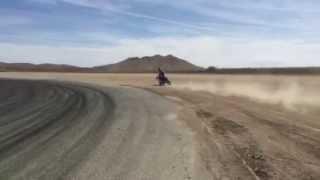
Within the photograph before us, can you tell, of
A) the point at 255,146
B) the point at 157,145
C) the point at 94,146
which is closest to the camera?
the point at 94,146

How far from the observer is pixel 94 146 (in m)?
12.0

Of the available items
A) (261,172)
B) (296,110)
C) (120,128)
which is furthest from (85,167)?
(296,110)

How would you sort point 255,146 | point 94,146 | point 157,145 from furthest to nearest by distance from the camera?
point 255,146 → point 157,145 → point 94,146

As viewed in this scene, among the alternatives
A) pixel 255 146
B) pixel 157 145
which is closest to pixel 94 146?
pixel 157 145

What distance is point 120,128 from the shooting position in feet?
49.4

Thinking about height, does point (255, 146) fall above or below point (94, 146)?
below

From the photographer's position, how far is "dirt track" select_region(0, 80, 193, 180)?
939 centimetres

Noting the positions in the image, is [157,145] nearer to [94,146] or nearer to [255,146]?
[94,146]

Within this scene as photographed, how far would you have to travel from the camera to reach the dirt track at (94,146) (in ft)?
30.8

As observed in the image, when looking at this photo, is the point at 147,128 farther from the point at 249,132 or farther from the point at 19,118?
the point at 19,118

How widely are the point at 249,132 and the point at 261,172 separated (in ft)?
16.9

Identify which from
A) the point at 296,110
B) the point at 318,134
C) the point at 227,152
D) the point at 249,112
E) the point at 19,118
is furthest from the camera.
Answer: the point at 296,110

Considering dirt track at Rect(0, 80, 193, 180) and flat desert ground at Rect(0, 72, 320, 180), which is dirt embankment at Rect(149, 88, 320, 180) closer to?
flat desert ground at Rect(0, 72, 320, 180)

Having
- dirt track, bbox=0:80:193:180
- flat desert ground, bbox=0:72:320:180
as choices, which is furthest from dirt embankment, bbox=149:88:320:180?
dirt track, bbox=0:80:193:180
